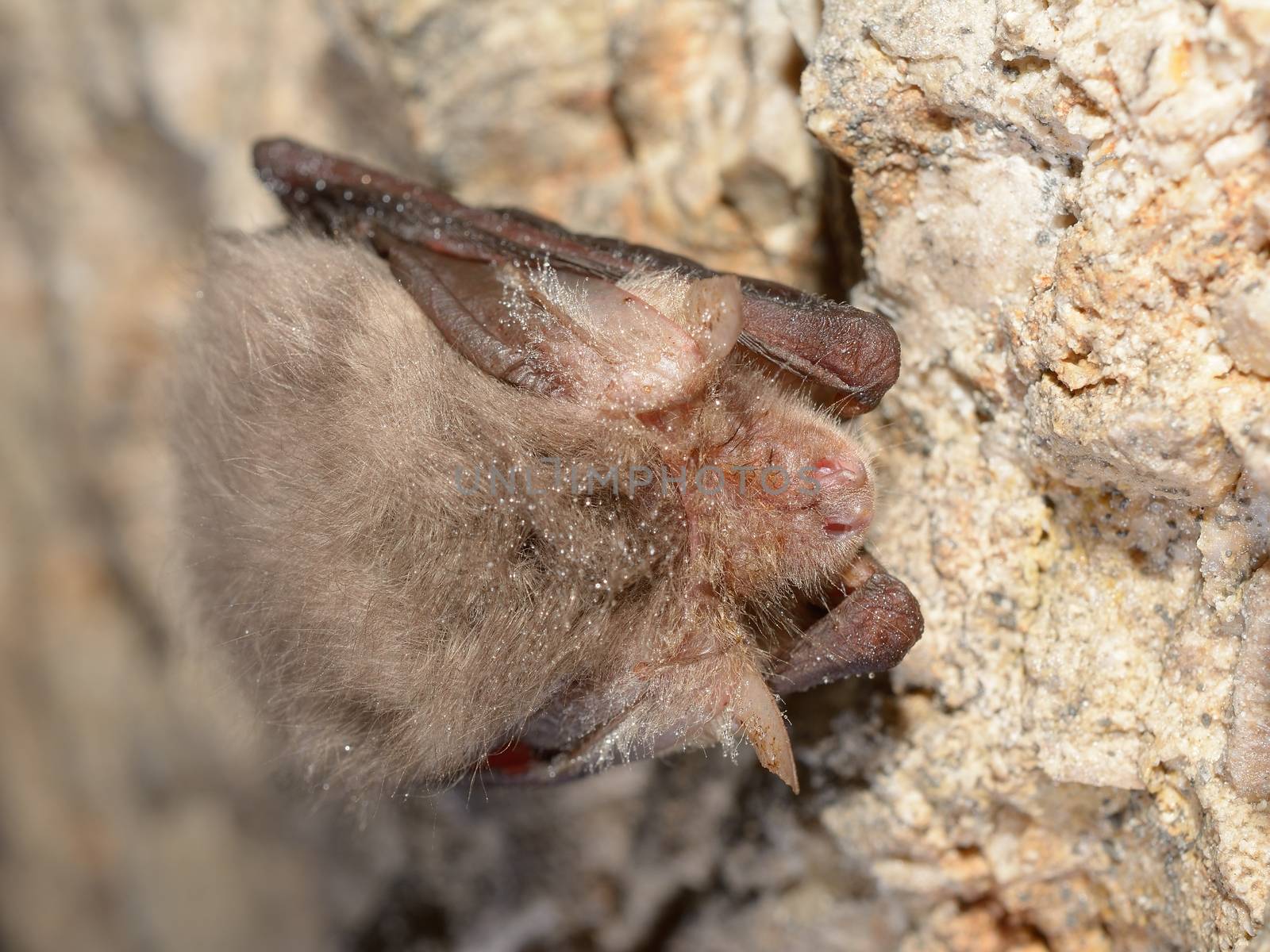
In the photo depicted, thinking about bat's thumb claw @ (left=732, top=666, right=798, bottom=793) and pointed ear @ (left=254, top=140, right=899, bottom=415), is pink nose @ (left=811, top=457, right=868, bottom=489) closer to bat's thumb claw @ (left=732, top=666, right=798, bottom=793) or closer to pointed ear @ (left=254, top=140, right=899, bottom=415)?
pointed ear @ (left=254, top=140, right=899, bottom=415)

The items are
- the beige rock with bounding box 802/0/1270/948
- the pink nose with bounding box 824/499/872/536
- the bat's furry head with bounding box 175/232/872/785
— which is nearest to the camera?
the beige rock with bounding box 802/0/1270/948

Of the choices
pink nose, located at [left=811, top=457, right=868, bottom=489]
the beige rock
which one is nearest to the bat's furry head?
pink nose, located at [left=811, top=457, right=868, bottom=489]

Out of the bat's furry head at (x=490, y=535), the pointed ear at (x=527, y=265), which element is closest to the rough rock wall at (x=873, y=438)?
the pointed ear at (x=527, y=265)

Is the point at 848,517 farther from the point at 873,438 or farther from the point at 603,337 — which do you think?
the point at 603,337

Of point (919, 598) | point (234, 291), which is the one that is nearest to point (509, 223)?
point (234, 291)

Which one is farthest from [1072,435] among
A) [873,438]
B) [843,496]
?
[873,438]

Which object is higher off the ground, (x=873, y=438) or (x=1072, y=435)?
(x=1072, y=435)
